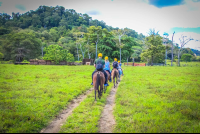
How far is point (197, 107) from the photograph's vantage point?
678 centimetres

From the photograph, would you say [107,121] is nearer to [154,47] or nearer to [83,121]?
[83,121]

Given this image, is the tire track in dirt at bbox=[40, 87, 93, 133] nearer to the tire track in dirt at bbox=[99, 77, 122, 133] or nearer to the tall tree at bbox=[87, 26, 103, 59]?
the tire track in dirt at bbox=[99, 77, 122, 133]

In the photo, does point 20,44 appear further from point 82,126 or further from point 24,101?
point 82,126

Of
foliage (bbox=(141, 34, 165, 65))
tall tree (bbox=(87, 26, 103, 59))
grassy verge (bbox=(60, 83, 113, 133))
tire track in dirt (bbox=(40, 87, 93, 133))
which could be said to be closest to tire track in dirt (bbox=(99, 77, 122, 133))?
grassy verge (bbox=(60, 83, 113, 133))

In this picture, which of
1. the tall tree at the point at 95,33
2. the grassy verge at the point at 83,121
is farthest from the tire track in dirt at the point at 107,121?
the tall tree at the point at 95,33

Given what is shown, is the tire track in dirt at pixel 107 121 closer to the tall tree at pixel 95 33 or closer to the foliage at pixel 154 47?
the foliage at pixel 154 47

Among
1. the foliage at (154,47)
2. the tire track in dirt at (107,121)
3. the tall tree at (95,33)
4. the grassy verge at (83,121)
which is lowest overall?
the tire track in dirt at (107,121)

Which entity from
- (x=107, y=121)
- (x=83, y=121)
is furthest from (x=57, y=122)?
(x=107, y=121)

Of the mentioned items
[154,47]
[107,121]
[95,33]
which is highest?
[95,33]

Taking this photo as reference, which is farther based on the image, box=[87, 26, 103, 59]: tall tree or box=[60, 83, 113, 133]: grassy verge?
box=[87, 26, 103, 59]: tall tree

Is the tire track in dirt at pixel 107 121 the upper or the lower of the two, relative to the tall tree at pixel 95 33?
lower

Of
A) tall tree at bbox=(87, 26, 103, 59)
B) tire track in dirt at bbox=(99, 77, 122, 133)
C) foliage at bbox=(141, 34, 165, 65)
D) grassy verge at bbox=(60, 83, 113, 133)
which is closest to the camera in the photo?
grassy verge at bbox=(60, 83, 113, 133)

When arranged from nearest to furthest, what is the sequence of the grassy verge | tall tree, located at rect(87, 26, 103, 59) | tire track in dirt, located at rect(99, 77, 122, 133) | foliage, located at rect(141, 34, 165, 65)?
the grassy verge, tire track in dirt, located at rect(99, 77, 122, 133), foliage, located at rect(141, 34, 165, 65), tall tree, located at rect(87, 26, 103, 59)

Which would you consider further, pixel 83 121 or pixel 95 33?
pixel 95 33
